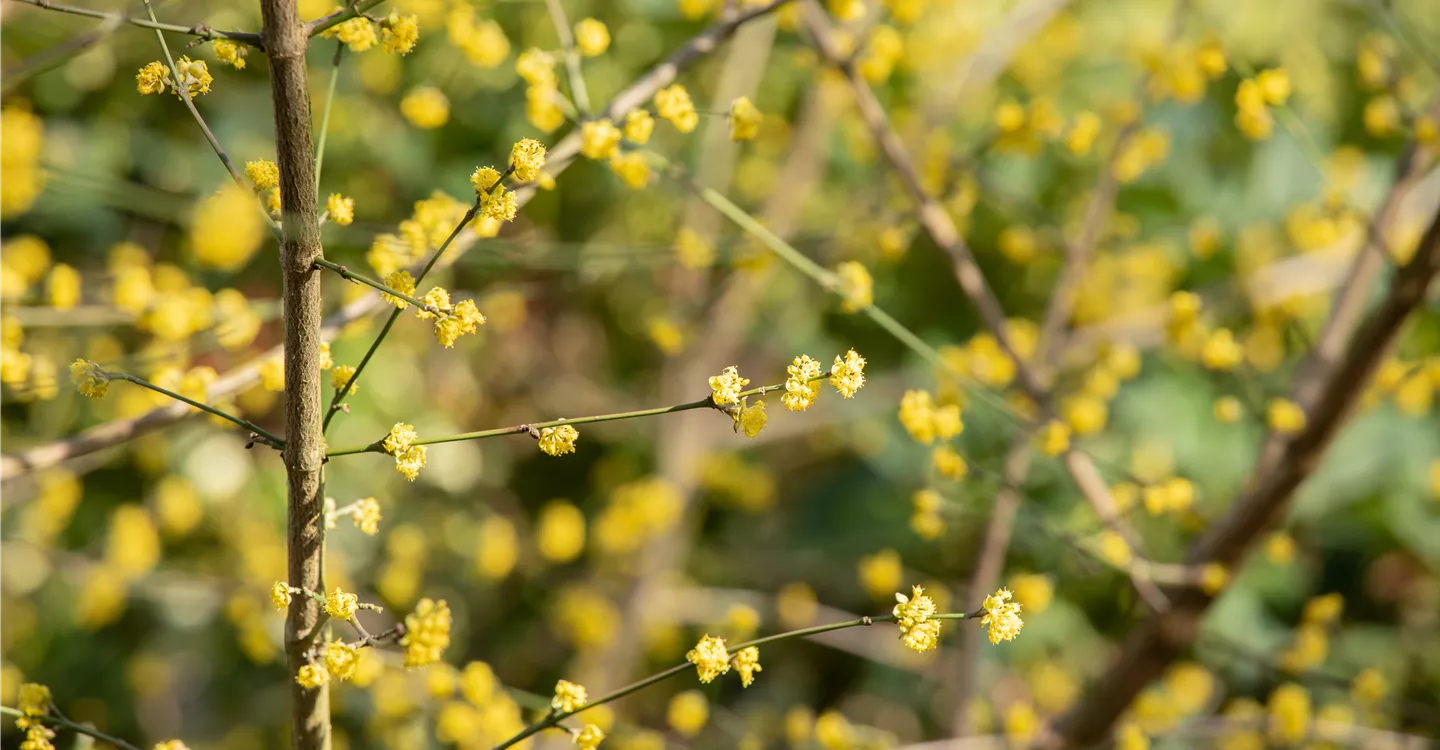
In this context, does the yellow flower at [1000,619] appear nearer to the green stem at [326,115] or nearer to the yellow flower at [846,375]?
the yellow flower at [846,375]

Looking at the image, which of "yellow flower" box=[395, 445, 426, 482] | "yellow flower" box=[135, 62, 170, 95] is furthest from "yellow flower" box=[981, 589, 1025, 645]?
"yellow flower" box=[135, 62, 170, 95]

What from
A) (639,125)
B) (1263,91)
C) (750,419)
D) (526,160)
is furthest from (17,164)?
(1263,91)

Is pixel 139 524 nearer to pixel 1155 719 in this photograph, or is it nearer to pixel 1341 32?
pixel 1155 719

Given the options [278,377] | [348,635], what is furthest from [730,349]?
[278,377]

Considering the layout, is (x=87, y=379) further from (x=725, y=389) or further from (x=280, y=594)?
(x=725, y=389)

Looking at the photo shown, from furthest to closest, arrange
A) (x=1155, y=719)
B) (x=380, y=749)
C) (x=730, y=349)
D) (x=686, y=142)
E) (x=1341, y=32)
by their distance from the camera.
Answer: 1. (x=1341, y=32)
2. (x=686, y=142)
3. (x=730, y=349)
4. (x=380, y=749)
5. (x=1155, y=719)

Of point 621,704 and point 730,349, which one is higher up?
point 730,349

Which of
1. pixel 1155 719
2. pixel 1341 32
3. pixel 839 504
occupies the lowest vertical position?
pixel 1155 719
